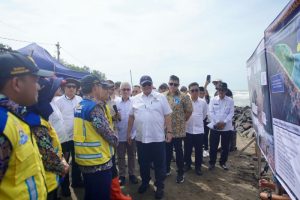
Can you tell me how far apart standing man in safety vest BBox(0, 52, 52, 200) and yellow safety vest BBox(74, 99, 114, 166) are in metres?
1.47

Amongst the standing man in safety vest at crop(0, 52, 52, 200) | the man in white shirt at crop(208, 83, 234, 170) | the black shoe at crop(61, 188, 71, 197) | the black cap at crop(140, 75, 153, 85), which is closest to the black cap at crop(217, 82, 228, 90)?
the man in white shirt at crop(208, 83, 234, 170)

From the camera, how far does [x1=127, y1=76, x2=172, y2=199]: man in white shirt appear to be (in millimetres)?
4496

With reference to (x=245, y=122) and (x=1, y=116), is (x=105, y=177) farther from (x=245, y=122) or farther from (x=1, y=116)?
(x=245, y=122)

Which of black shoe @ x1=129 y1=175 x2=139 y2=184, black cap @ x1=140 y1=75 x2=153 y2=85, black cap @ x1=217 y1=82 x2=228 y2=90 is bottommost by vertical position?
black shoe @ x1=129 y1=175 x2=139 y2=184

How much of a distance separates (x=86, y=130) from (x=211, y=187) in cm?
317

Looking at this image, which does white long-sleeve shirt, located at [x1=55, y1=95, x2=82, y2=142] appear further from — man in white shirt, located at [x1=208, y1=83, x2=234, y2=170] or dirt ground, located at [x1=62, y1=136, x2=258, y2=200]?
man in white shirt, located at [x1=208, y1=83, x2=234, y2=170]

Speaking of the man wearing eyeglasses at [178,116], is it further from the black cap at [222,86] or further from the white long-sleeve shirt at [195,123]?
the black cap at [222,86]

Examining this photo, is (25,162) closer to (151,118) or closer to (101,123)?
(101,123)

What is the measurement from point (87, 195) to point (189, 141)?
125 inches

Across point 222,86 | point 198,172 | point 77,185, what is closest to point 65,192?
point 77,185

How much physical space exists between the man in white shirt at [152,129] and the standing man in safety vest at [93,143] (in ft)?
4.17

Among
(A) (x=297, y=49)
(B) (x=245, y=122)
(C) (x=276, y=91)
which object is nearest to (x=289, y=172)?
(C) (x=276, y=91)

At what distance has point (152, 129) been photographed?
177 inches

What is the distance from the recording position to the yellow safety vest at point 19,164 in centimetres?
138
